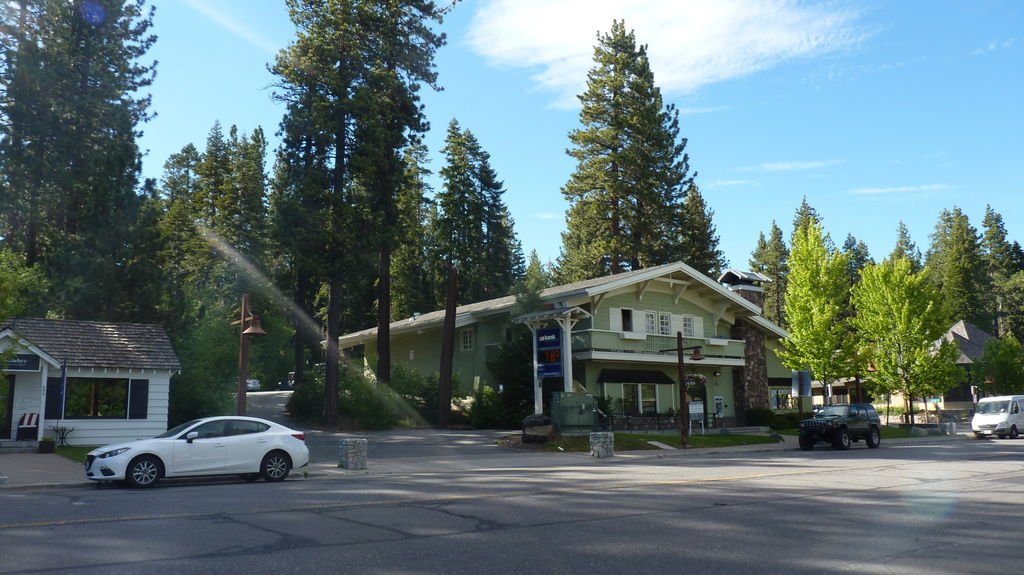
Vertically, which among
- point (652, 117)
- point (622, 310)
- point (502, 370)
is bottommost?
point (502, 370)

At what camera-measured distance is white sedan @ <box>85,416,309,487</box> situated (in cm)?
1553

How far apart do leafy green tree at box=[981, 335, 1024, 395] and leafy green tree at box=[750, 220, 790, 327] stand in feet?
103

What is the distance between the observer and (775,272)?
91625mm

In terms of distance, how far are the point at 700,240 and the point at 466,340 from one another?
3258 cm

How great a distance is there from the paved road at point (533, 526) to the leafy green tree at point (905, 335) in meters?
27.3

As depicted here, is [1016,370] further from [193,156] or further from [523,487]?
[193,156]

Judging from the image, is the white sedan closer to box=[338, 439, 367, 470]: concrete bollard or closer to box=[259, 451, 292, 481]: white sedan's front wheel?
box=[259, 451, 292, 481]: white sedan's front wheel

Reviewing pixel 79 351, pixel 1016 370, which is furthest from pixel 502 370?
pixel 1016 370

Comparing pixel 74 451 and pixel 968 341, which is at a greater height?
pixel 968 341

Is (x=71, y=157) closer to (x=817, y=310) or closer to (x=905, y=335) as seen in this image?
(x=817, y=310)

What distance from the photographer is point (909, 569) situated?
7.55 meters

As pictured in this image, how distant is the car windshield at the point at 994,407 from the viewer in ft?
117

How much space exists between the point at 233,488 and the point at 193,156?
58.4 meters

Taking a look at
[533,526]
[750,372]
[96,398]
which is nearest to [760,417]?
[750,372]
